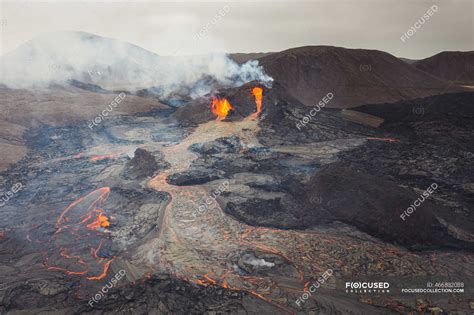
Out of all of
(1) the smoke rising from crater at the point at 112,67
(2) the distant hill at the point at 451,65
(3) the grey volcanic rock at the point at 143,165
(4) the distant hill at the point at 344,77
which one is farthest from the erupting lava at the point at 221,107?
(2) the distant hill at the point at 451,65

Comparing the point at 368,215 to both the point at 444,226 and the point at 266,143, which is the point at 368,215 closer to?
the point at 444,226

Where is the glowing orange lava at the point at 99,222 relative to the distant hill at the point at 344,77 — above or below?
below

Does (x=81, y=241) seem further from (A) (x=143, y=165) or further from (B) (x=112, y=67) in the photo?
(B) (x=112, y=67)

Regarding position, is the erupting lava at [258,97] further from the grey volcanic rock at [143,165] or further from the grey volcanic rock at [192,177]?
the grey volcanic rock at [192,177]

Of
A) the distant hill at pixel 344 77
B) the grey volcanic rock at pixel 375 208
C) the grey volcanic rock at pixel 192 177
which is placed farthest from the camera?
the distant hill at pixel 344 77

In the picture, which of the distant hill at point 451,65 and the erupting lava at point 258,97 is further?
the distant hill at point 451,65

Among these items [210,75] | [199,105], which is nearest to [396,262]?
[199,105]
